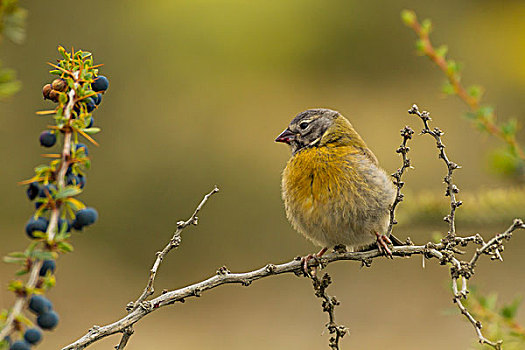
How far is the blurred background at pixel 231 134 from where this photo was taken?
6082mm

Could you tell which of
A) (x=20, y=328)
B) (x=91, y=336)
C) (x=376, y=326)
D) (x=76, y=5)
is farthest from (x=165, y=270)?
(x=20, y=328)

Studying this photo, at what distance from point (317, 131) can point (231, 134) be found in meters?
4.23

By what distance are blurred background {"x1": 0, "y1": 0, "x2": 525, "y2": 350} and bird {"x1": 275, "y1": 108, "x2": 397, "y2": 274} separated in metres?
3.82

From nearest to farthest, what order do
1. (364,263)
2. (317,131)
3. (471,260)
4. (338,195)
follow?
(471,260), (364,263), (338,195), (317,131)

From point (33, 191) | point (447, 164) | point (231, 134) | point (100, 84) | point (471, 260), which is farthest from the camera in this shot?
point (231, 134)

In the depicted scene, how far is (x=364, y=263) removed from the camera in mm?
1641

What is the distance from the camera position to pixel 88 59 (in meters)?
0.89

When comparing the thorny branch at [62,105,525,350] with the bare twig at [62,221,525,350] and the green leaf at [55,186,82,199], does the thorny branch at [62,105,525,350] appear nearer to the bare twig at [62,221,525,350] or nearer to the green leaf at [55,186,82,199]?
the bare twig at [62,221,525,350]

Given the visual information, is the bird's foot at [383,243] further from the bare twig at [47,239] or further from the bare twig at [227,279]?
the bare twig at [47,239]

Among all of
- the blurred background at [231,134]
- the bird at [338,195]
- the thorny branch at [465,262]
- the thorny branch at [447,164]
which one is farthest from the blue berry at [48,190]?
the blurred background at [231,134]

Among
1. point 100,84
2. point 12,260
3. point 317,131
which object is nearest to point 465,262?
point 100,84

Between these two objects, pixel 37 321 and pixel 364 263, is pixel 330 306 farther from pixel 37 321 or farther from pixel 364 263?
pixel 37 321

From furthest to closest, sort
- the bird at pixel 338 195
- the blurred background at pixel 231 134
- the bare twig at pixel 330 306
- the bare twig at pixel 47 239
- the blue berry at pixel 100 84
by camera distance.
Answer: the blurred background at pixel 231 134, the bird at pixel 338 195, the bare twig at pixel 330 306, the blue berry at pixel 100 84, the bare twig at pixel 47 239

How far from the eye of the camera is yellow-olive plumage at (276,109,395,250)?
2.01 meters
